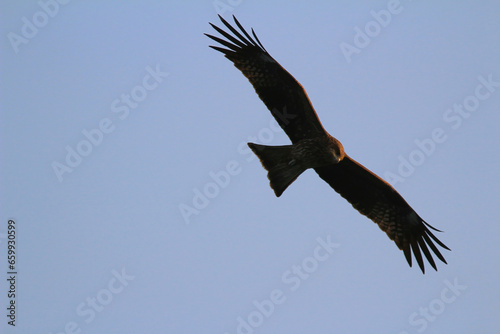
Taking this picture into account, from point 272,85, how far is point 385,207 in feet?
9.69

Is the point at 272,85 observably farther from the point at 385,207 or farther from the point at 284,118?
the point at 385,207

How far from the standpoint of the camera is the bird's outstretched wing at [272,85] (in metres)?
10.1

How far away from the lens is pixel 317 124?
1014 cm

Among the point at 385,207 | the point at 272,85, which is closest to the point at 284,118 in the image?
the point at 272,85

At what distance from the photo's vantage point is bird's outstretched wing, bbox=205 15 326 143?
10109 mm

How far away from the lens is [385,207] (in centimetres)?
1134

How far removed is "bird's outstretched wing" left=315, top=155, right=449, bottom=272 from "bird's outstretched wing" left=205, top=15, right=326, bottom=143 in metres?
1.06

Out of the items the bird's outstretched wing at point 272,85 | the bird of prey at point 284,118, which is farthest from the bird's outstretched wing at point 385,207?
the bird's outstretched wing at point 272,85

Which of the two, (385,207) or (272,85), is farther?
(385,207)

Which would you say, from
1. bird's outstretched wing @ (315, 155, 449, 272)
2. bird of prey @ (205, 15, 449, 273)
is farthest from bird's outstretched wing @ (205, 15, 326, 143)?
bird's outstretched wing @ (315, 155, 449, 272)

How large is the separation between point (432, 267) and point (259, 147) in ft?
11.6

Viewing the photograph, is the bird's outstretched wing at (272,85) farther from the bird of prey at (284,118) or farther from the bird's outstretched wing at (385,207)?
the bird's outstretched wing at (385,207)

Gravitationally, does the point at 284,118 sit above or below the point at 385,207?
above

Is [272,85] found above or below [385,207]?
above
